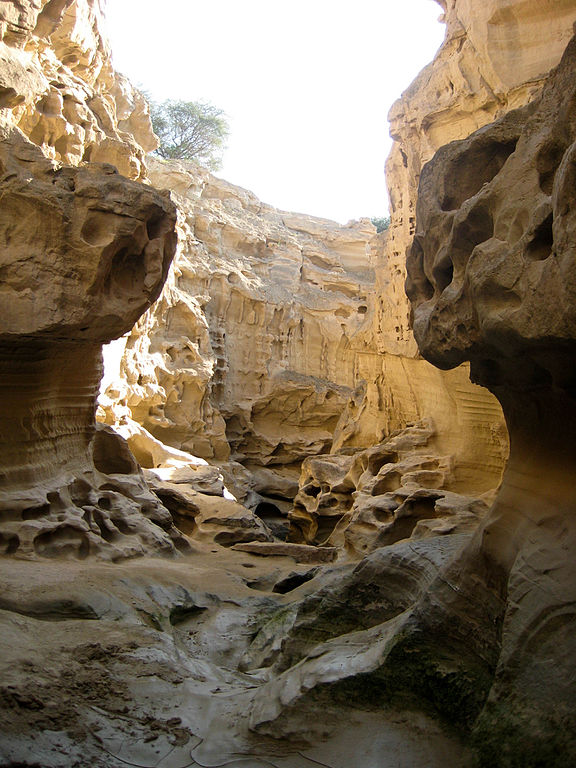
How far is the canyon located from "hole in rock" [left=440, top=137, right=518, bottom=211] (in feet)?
0.06

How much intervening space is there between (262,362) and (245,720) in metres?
19.2

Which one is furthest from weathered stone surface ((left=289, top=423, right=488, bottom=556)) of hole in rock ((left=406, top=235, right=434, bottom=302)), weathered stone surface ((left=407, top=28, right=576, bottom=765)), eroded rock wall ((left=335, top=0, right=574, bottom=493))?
weathered stone surface ((left=407, top=28, right=576, bottom=765))

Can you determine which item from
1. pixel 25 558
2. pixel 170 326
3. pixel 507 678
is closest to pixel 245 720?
pixel 507 678

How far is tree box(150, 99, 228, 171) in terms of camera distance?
28453mm

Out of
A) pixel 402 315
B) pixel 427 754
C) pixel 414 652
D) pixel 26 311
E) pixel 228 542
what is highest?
pixel 402 315

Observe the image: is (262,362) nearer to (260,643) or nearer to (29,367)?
(29,367)

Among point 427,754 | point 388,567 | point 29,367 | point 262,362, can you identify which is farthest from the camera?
point 262,362

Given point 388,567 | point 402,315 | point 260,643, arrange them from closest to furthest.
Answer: point 388,567 < point 260,643 < point 402,315

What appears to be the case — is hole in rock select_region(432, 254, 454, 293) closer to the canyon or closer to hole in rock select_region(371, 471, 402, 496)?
the canyon

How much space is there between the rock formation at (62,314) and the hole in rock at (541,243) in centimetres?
437

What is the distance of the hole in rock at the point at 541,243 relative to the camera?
3037mm

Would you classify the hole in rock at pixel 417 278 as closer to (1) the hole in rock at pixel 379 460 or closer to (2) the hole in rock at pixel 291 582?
(2) the hole in rock at pixel 291 582

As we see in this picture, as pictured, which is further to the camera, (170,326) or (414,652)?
(170,326)

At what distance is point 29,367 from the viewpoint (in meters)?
6.37
